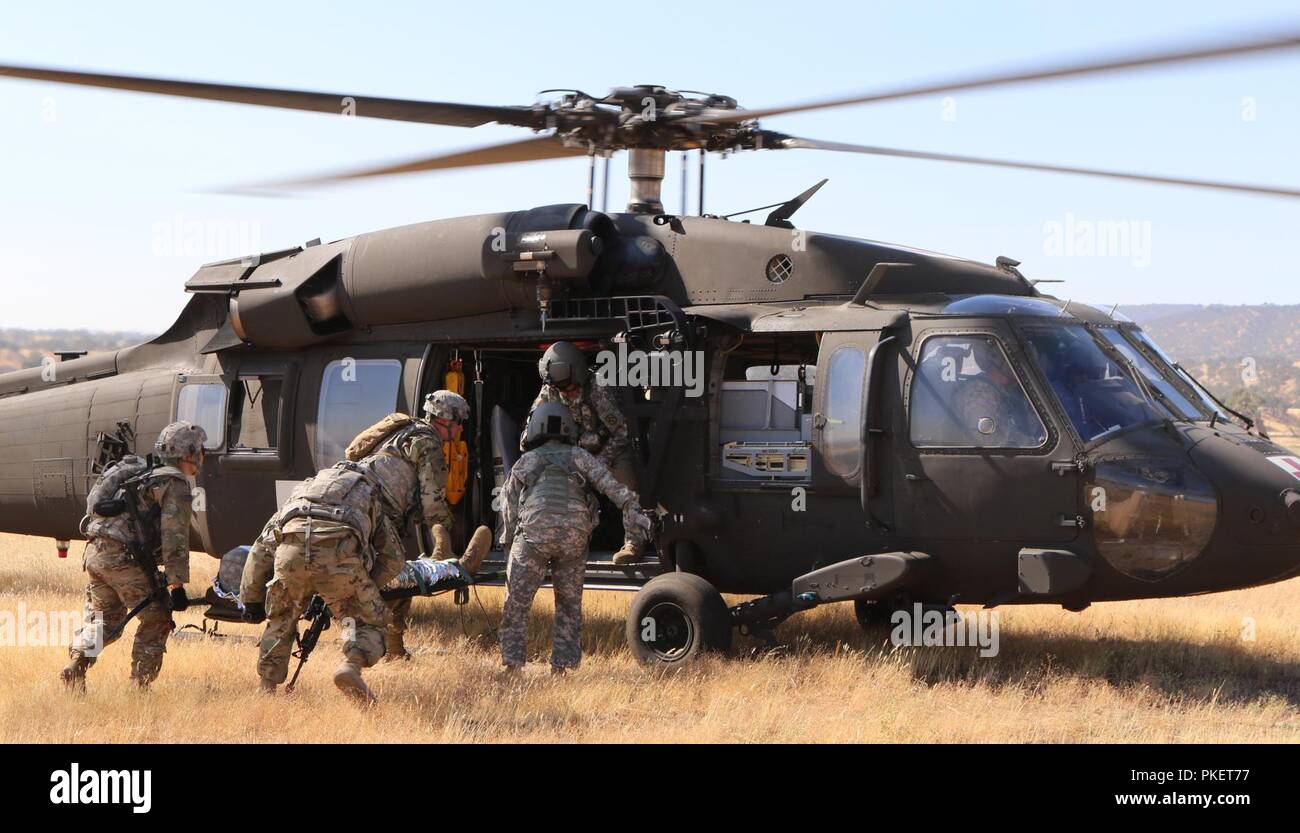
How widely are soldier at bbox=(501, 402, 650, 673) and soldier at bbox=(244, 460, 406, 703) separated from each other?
113cm

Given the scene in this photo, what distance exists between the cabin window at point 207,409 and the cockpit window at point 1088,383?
6437 millimetres

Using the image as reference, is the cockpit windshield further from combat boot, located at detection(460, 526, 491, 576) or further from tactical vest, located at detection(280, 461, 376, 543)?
tactical vest, located at detection(280, 461, 376, 543)

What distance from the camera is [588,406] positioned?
30.0 feet

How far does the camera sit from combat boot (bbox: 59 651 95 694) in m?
7.74

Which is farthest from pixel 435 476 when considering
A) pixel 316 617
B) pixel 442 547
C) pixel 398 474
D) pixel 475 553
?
pixel 442 547

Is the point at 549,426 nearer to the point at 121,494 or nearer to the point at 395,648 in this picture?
the point at 395,648

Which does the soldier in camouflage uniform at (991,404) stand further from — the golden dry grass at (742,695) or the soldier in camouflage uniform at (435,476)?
the soldier in camouflage uniform at (435,476)

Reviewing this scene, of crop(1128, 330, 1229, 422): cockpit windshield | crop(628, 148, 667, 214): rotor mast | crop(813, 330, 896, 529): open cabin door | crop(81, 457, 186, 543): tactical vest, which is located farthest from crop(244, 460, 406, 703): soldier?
crop(1128, 330, 1229, 422): cockpit windshield

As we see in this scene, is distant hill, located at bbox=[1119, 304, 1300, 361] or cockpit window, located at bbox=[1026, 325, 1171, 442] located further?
distant hill, located at bbox=[1119, 304, 1300, 361]

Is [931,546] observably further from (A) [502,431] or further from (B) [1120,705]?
(A) [502,431]

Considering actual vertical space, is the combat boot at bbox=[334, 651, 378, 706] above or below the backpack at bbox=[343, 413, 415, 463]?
below

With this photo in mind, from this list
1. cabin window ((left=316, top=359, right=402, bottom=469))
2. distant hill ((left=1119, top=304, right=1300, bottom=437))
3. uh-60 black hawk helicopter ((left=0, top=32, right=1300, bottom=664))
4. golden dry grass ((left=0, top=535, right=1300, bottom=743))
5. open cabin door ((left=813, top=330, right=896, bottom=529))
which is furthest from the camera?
distant hill ((left=1119, top=304, right=1300, bottom=437))

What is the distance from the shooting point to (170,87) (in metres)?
7.34

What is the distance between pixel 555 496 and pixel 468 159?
251 cm
